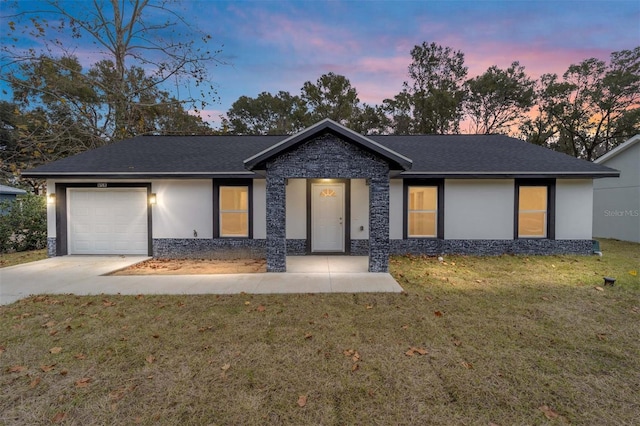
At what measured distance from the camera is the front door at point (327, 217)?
962 cm

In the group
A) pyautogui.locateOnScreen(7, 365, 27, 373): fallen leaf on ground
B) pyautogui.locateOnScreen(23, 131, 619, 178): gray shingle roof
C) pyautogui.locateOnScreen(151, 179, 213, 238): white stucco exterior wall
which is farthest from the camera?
pyautogui.locateOnScreen(151, 179, 213, 238): white stucco exterior wall

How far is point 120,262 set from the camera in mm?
8688

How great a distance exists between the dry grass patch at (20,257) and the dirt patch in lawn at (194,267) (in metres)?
3.84

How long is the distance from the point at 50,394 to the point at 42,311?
2.98 meters

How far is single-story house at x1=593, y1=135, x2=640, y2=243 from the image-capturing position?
1235 centimetres

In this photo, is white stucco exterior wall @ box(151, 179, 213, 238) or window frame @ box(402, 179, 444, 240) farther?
window frame @ box(402, 179, 444, 240)

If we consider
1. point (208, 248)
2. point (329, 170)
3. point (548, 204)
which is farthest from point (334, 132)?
point (548, 204)

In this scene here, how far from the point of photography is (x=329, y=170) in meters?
7.32

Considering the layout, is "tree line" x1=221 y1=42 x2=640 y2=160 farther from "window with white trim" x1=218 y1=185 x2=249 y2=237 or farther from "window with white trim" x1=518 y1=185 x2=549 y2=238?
"window with white trim" x1=518 y1=185 x2=549 y2=238

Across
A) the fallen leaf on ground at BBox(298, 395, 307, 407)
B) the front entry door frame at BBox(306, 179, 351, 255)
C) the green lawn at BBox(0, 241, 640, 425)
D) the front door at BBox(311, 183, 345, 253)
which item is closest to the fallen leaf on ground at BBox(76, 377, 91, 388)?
the green lawn at BBox(0, 241, 640, 425)

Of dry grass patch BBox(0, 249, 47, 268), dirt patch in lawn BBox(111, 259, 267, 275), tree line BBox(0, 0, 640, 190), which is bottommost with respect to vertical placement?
dirt patch in lawn BBox(111, 259, 267, 275)

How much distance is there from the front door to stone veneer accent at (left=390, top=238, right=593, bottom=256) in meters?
1.93

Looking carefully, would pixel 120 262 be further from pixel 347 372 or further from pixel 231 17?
pixel 231 17

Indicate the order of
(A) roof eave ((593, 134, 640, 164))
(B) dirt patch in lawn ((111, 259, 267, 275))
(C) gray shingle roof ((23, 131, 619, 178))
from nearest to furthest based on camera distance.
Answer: (B) dirt patch in lawn ((111, 259, 267, 275))
(C) gray shingle roof ((23, 131, 619, 178))
(A) roof eave ((593, 134, 640, 164))
